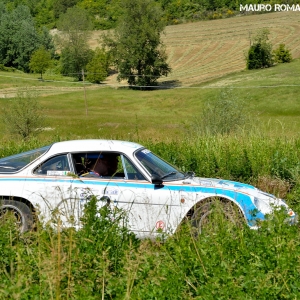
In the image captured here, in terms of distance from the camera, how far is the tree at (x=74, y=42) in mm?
107750

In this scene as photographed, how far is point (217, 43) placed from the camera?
100m

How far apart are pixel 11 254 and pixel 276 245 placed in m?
2.54

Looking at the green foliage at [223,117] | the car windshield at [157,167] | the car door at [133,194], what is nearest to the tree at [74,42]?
the green foliage at [223,117]

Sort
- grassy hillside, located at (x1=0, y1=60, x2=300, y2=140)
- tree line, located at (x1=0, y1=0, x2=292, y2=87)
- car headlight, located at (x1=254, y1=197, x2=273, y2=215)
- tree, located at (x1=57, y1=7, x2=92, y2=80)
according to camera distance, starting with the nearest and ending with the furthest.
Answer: car headlight, located at (x1=254, y1=197, x2=273, y2=215) < grassy hillside, located at (x1=0, y1=60, x2=300, y2=140) < tree line, located at (x1=0, y1=0, x2=292, y2=87) < tree, located at (x1=57, y1=7, x2=92, y2=80)

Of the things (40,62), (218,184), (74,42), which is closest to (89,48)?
(74,42)

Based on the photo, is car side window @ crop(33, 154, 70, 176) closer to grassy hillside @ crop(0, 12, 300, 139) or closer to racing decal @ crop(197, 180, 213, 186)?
racing decal @ crop(197, 180, 213, 186)

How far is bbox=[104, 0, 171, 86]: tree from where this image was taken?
303 feet

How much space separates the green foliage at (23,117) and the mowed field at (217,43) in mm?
45926

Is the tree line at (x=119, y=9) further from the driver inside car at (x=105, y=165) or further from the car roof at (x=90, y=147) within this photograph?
the driver inside car at (x=105, y=165)

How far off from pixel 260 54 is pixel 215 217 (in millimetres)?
81689

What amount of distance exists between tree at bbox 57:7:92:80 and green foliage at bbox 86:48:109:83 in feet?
12.9

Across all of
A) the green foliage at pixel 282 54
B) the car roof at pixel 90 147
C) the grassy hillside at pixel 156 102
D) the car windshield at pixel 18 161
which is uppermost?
the green foliage at pixel 282 54

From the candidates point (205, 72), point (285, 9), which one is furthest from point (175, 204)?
point (285, 9)

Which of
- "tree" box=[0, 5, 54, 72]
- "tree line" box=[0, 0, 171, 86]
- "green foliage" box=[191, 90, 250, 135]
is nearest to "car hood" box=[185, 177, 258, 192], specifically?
"green foliage" box=[191, 90, 250, 135]
